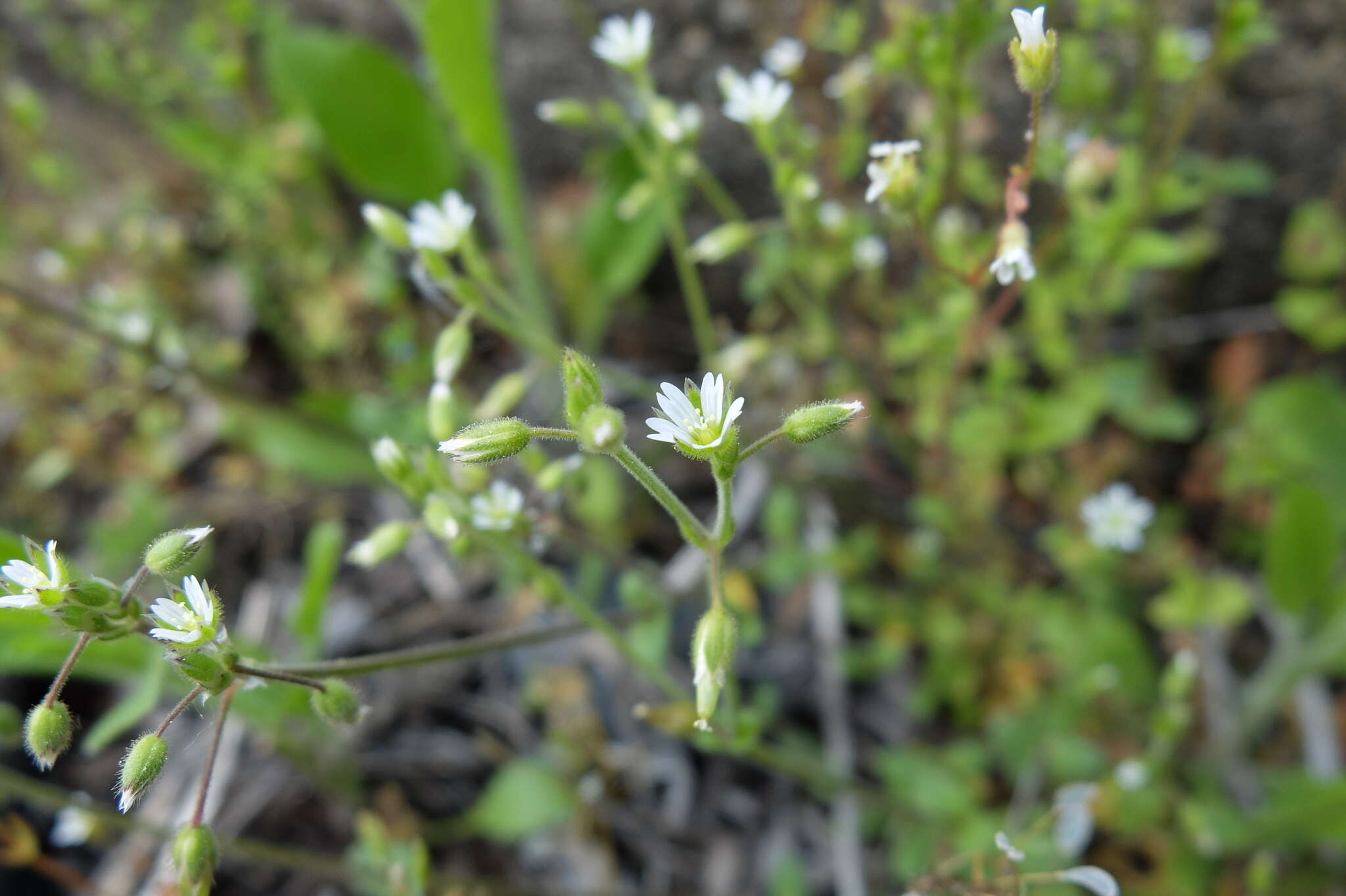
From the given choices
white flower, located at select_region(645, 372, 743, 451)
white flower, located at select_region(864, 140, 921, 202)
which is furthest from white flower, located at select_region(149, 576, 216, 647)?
white flower, located at select_region(864, 140, 921, 202)

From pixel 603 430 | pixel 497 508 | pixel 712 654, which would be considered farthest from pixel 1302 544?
pixel 603 430

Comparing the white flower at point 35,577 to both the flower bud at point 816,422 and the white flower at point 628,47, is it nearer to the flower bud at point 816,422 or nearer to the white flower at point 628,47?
the flower bud at point 816,422

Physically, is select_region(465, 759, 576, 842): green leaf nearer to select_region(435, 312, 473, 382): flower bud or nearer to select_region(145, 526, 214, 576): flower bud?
select_region(435, 312, 473, 382): flower bud

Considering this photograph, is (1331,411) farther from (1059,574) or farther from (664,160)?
(664,160)

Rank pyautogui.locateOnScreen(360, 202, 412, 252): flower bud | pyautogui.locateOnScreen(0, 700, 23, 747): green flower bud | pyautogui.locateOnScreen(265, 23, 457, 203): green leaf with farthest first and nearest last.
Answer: pyautogui.locateOnScreen(265, 23, 457, 203): green leaf < pyautogui.locateOnScreen(360, 202, 412, 252): flower bud < pyautogui.locateOnScreen(0, 700, 23, 747): green flower bud

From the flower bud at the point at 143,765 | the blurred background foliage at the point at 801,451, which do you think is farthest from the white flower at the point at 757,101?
the flower bud at the point at 143,765

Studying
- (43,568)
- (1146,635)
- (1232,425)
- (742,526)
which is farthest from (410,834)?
(1232,425)
